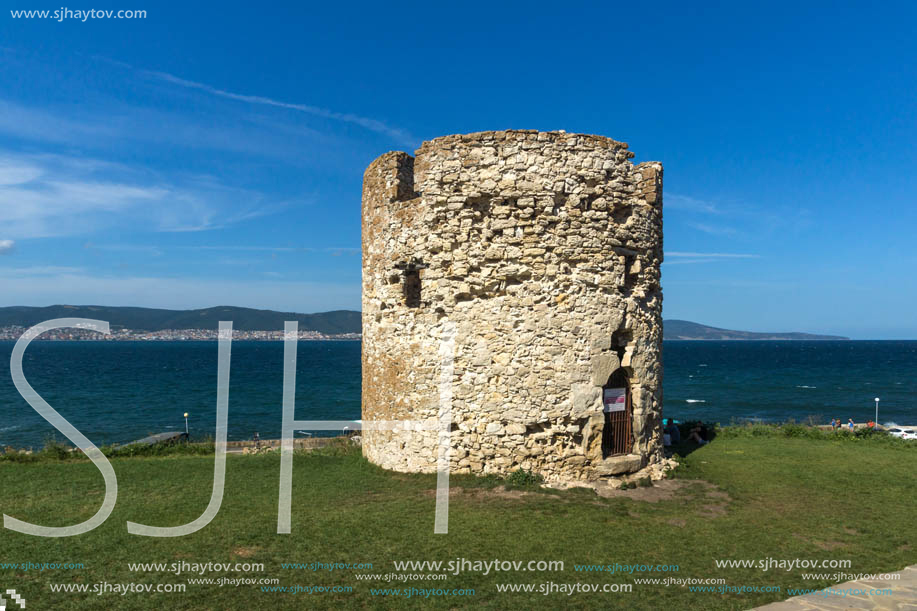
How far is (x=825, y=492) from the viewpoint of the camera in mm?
10133

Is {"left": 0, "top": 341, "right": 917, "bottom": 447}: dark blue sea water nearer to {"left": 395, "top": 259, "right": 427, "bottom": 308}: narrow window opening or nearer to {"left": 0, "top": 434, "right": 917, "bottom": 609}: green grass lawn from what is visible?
{"left": 0, "top": 434, "right": 917, "bottom": 609}: green grass lawn

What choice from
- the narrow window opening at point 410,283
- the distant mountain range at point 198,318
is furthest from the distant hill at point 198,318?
the narrow window opening at point 410,283

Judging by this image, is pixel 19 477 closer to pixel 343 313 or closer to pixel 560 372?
pixel 560 372

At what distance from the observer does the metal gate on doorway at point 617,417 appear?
11.1 meters

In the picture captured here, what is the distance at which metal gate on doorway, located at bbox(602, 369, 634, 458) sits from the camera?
11.1 metres

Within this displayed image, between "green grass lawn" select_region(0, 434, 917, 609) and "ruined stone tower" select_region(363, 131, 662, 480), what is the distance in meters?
0.93

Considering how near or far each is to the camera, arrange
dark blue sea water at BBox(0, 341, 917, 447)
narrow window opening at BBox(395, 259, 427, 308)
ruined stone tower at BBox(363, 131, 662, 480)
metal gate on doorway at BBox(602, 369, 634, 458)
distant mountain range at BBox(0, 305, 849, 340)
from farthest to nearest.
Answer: distant mountain range at BBox(0, 305, 849, 340) → dark blue sea water at BBox(0, 341, 917, 447) → narrow window opening at BBox(395, 259, 427, 308) → metal gate on doorway at BBox(602, 369, 634, 458) → ruined stone tower at BBox(363, 131, 662, 480)

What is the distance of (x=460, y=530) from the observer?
817cm

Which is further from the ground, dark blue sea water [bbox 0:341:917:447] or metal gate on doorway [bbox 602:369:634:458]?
metal gate on doorway [bbox 602:369:634:458]

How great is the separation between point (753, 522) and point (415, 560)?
17.8 feet

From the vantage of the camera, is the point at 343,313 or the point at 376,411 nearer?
the point at 376,411

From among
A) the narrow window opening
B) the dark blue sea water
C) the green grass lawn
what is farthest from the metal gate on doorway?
the dark blue sea water

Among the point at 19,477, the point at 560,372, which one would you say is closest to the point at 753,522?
the point at 560,372

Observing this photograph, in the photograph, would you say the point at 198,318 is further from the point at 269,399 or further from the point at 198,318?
the point at 269,399
